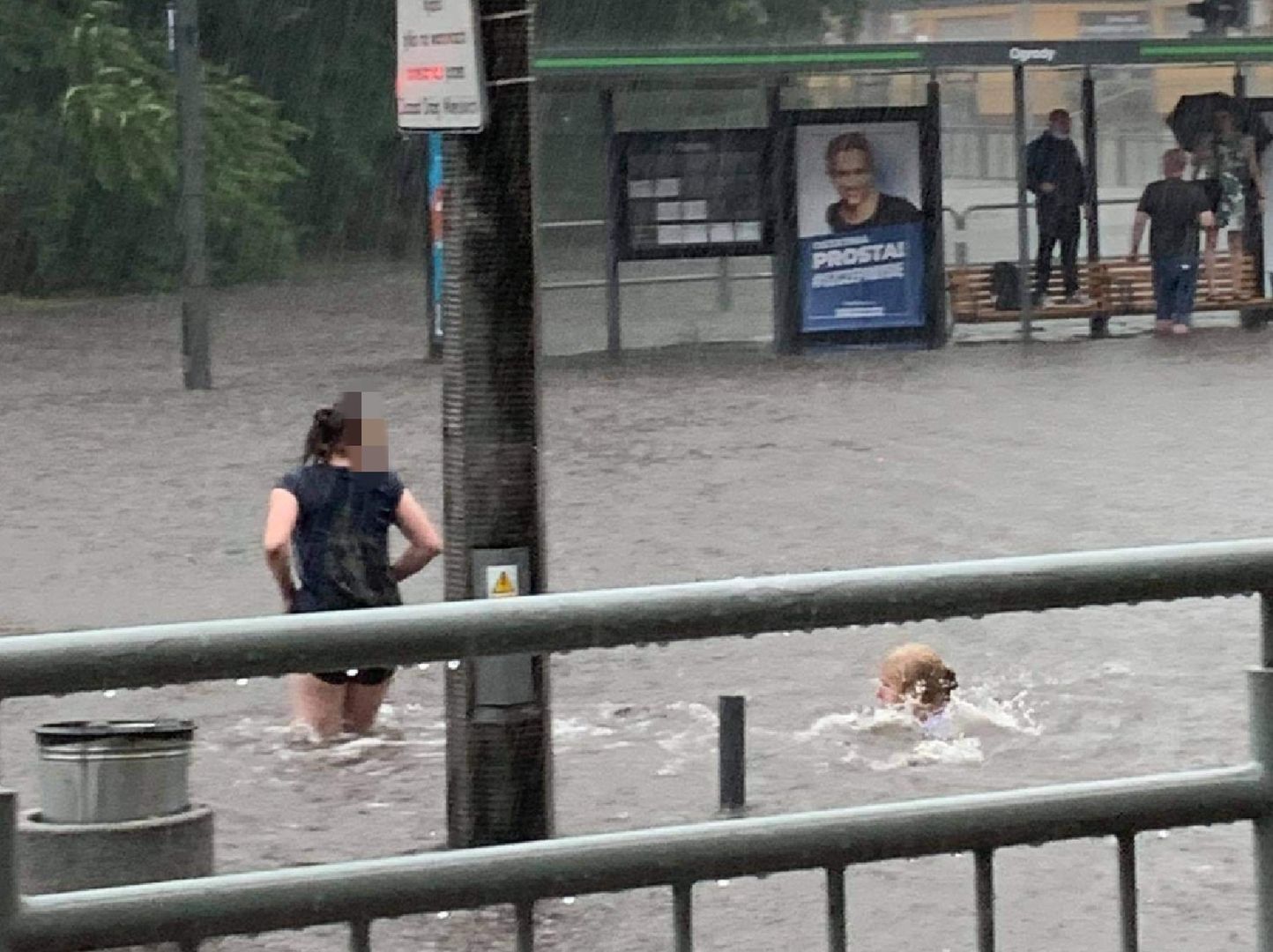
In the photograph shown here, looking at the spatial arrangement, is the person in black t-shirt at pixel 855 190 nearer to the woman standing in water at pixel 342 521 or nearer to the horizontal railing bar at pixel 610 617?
the woman standing in water at pixel 342 521

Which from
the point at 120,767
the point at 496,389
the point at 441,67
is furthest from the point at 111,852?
the point at 441,67

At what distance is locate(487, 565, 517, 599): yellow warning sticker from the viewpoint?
6773 millimetres

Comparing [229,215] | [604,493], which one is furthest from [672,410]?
[229,215]

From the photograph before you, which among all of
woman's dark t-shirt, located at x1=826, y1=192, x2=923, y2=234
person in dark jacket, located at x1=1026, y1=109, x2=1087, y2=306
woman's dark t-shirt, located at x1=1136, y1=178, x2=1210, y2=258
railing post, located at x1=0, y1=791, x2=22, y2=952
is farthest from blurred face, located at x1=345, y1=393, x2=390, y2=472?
person in dark jacket, located at x1=1026, y1=109, x2=1087, y2=306

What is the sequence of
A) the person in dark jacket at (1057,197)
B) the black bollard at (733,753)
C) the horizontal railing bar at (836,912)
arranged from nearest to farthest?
the horizontal railing bar at (836,912) < the black bollard at (733,753) < the person in dark jacket at (1057,197)

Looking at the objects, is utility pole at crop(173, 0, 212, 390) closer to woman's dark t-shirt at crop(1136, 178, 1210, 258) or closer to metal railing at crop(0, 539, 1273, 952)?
woman's dark t-shirt at crop(1136, 178, 1210, 258)

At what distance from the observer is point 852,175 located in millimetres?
22422

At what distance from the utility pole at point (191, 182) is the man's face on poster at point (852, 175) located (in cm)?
498

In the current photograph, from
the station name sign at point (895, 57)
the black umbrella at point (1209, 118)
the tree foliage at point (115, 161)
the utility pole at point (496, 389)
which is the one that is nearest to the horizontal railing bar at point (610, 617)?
A: the utility pole at point (496, 389)

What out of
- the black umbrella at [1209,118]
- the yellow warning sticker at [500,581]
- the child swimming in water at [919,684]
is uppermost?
the black umbrella at [1209,118]

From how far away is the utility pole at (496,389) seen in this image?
670cm

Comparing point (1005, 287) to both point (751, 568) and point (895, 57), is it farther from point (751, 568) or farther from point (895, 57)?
point (751, 568)

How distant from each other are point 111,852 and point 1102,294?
20516mm

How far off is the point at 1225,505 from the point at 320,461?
19.7 feet
